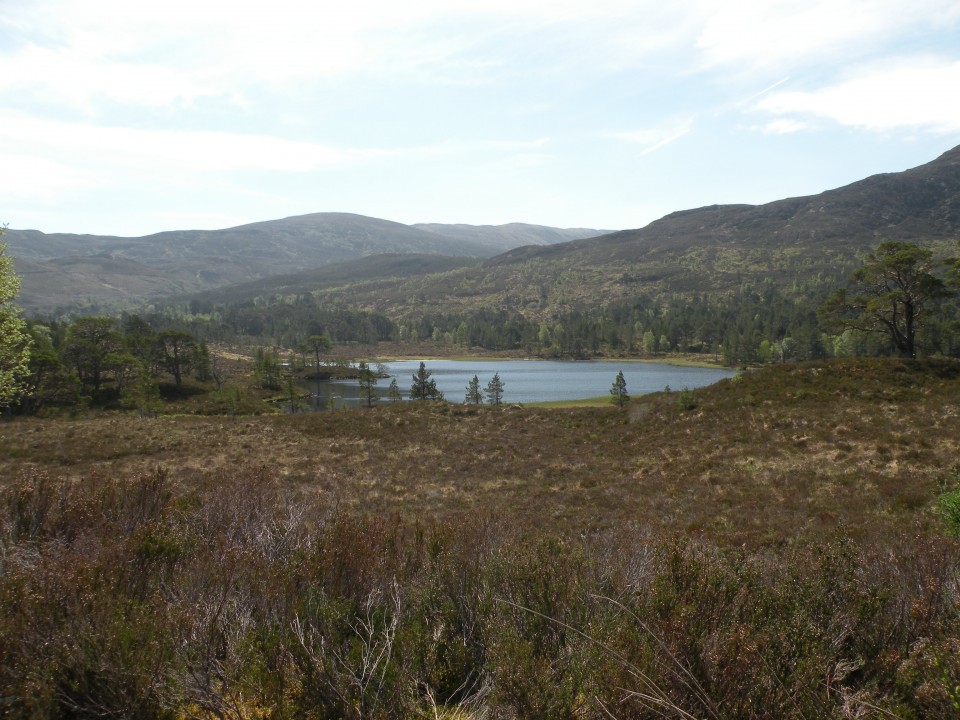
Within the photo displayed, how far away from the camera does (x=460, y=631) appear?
176 inches

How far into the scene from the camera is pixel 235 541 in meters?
6.32

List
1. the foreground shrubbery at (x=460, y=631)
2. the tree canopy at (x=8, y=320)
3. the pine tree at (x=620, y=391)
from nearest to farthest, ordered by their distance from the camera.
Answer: the foreground shrubbery at (x=460, y=631) < the tree canopy at (x=8, y=320) < the pine tree at (x=620, y=391)

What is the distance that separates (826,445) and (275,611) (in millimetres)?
20383

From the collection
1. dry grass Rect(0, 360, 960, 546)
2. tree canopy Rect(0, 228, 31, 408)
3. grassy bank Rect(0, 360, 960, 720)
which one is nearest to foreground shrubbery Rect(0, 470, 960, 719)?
grassy bank Rect(0, 360, 960, 720)

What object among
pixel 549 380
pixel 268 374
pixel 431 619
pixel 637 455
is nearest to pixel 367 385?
pixel 268 374

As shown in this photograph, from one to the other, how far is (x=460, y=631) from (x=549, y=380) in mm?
99141

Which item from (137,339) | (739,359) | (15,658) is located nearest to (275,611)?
(15,658)

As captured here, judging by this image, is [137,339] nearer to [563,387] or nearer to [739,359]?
[563,387]

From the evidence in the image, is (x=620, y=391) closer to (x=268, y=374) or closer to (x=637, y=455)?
(x=637, y=455)

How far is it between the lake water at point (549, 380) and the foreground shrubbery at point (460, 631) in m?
64.2

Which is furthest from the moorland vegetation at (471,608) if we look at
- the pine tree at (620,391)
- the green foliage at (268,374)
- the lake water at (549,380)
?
the green foliage at (268,374)

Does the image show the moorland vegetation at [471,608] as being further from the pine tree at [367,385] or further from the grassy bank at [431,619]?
the pine tree at [367,385]

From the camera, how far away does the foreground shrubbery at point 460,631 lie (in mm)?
3057

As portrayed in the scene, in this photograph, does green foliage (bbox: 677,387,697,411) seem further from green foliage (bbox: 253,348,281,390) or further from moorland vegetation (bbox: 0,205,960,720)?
green foliage (bbox: 253,348,281,390)
